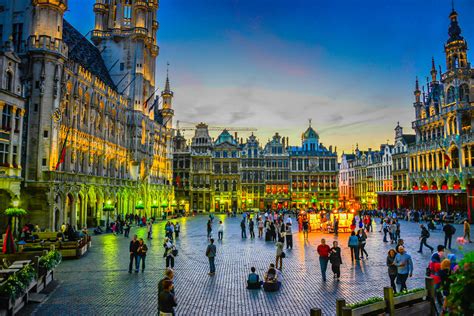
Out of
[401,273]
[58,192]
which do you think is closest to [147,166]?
[58,192]

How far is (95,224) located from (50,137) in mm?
13923

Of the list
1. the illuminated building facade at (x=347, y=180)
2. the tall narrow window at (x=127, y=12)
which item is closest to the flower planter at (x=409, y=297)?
the tall narrow window at (x=127, y=12)

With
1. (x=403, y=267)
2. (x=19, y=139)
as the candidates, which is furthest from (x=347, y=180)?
(x=403, y=267)

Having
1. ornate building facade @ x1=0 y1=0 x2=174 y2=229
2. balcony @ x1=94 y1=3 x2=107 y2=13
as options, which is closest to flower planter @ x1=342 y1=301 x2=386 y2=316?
ornate building facade @ x1=0 y1=0 x2=174 y2=229

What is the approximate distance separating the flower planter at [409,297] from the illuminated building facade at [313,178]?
83652mm

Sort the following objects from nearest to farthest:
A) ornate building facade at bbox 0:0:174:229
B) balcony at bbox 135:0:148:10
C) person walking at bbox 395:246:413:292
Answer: person walking at bbox 395:246:413:292, ornate building facade at bbox 0:0:174:229, balcony at bbox 135:0:148:10

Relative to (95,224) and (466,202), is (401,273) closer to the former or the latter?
(95,224)

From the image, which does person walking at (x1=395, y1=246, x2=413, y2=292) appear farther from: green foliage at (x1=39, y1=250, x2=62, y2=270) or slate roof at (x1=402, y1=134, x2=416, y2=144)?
slate roof at (x1=402, y1=134, x2=416, y2=144)

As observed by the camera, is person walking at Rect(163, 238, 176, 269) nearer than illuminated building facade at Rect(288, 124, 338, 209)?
Yes

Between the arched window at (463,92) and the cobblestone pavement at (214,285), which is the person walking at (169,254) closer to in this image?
the cobblestone pavement at (214,285)

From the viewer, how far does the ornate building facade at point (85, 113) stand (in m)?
31.9

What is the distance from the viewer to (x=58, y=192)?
32.6m

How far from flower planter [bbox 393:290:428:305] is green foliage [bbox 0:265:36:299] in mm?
9683

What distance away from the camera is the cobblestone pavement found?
36.6 ft
